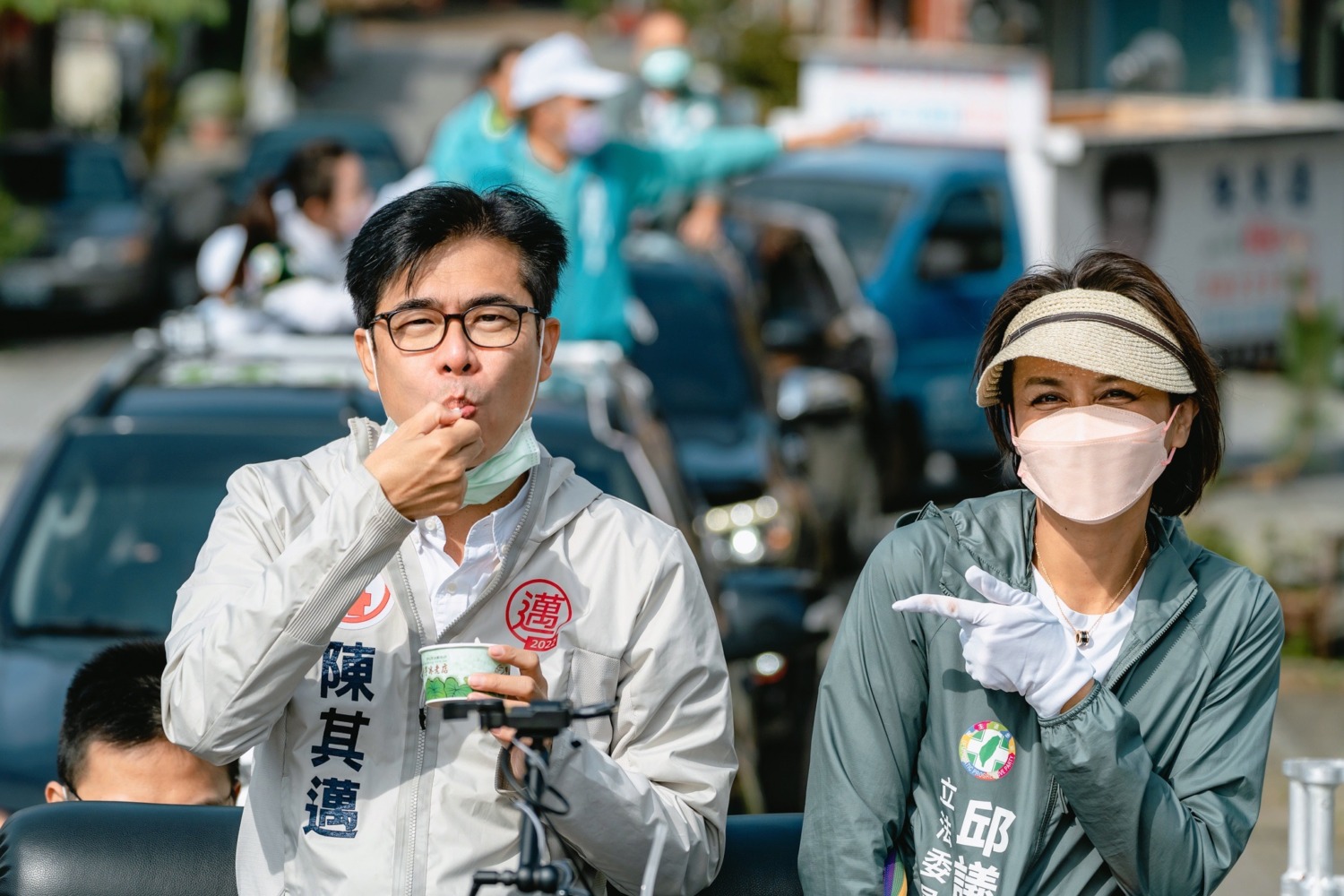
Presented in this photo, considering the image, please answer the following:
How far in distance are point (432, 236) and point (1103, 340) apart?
0.97m

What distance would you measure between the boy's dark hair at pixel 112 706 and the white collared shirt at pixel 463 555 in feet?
3.02

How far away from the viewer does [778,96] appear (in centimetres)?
2677

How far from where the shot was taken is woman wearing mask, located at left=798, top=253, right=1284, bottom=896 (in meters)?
2.55

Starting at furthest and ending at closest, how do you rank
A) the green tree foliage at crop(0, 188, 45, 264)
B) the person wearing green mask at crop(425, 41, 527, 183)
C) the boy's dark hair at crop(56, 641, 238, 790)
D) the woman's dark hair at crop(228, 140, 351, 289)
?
the green tree foliage at crop(0, 188, 45, 264)
the woman's dark hair at crop(228, 140, 351, 289)
the person wearing green mask at crop(425, 41, 527, 183)
the boy's dark hair at crop(56, 641, 238, 790)

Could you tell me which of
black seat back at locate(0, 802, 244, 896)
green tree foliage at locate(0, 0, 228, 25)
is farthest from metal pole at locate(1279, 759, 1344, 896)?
green tree foliage at locate(0, 0, 228, 25)

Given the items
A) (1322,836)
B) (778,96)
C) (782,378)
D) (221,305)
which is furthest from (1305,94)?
(1322,836)

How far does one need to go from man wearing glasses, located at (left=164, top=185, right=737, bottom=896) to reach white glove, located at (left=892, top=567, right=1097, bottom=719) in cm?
40

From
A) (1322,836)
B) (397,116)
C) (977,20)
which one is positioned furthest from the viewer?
(397,116)

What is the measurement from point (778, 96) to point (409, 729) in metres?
24.9

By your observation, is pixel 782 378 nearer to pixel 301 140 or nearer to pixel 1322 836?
pixel 1322 836

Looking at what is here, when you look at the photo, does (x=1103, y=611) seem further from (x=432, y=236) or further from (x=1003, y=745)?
(x=432, y=236)

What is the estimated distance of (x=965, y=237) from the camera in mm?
11742

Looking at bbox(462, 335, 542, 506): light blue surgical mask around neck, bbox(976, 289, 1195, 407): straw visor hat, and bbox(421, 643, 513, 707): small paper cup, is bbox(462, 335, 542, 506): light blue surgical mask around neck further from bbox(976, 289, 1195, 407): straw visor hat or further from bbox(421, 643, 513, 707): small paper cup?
bbox(976, 289, 1195, 407): straw visor hat

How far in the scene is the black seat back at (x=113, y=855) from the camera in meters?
2.98
